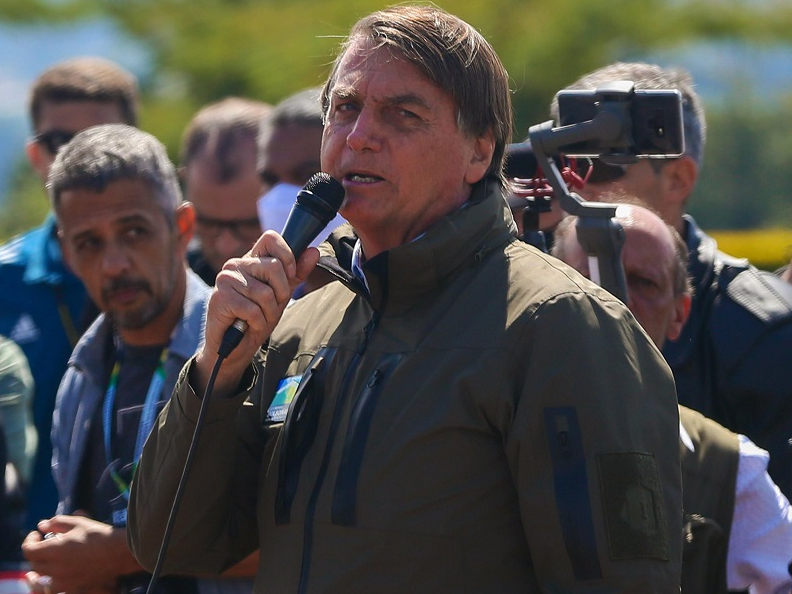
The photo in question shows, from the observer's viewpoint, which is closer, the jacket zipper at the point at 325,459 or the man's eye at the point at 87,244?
the jacket zipper at the point at 325,459

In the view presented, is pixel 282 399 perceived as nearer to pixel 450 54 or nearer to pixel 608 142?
pixel 450 54

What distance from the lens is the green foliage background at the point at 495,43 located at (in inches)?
777

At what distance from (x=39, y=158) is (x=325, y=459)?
3221mm

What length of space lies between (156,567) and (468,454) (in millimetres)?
632

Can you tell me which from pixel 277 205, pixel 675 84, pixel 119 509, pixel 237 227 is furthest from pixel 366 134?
pixel 237 227

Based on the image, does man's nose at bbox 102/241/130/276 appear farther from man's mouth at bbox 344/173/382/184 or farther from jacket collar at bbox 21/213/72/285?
man's mouth at bbox 344/173/382/184

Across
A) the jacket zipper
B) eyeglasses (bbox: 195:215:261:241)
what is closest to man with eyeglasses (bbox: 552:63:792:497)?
the jacket zipper

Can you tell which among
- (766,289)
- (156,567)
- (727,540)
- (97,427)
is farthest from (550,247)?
(156,567)

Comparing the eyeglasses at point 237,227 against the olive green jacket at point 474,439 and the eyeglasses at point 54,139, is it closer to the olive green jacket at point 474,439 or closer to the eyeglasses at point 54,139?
the eyeglasses at point 54,139

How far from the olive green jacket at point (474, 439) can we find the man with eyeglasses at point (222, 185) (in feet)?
8.31

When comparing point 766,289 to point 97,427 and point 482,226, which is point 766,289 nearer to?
point 482,226

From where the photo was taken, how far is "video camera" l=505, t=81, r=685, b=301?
2791mm

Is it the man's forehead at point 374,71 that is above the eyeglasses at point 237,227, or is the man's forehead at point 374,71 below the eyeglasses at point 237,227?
above

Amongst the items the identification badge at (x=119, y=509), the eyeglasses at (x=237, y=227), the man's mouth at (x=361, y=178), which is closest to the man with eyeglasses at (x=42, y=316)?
the eyeglasses at (x=237, y=227)
